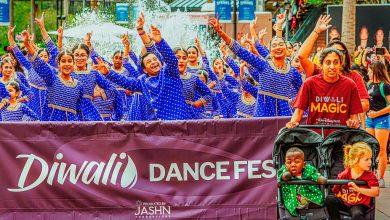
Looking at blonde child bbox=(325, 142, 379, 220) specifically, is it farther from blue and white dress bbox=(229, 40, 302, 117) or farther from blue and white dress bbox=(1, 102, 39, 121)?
blue and white dress bbox=(1, 102, 39, 121)

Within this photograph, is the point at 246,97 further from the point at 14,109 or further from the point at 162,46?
the point at 162,46

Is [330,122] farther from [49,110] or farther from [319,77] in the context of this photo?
[49,110]

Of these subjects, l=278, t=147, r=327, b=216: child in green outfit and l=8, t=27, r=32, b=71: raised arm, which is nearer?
l=278, t=147, r=327, b=216: child in green outfit

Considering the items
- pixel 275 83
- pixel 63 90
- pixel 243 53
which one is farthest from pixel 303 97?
pixel 63 90

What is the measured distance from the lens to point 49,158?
950 cm

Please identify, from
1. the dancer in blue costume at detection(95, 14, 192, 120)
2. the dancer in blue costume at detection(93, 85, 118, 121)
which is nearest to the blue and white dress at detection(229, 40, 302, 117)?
the dancer in blue costume at detection(95, 14, 192, 120)

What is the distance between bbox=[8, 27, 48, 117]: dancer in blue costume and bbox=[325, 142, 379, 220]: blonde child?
21.4 ft

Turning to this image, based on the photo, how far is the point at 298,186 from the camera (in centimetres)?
815

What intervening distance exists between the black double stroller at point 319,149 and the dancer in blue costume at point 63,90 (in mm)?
4076

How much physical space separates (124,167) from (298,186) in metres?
2.06

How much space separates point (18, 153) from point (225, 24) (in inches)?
1084

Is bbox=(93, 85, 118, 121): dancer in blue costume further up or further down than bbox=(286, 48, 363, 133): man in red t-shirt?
further down

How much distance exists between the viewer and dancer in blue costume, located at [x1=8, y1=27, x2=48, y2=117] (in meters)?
14.0

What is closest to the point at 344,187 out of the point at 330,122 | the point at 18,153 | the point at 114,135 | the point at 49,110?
the point at 330,122
